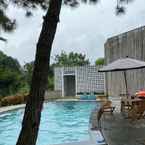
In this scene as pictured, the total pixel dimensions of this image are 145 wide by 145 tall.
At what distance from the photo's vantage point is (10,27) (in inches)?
156

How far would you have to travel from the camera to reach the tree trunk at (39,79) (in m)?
3.54

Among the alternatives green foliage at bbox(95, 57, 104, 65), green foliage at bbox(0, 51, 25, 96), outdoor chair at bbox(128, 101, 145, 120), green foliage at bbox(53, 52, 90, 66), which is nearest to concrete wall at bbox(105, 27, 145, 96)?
outdoor chair at bbox(128, 101, 145, 120)

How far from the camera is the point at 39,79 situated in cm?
360

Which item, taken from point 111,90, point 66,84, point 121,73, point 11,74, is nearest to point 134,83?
point 121,73

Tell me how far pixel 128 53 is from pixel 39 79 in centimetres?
1580

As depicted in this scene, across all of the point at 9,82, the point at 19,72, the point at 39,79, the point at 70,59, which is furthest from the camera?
the point at 70,59

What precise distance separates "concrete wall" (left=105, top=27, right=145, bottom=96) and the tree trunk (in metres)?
13.8

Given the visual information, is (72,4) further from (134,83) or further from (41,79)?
(134,83)

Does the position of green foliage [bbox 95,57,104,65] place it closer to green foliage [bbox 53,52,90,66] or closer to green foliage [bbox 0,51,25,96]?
green foliage [bbox 53,52,90,66]

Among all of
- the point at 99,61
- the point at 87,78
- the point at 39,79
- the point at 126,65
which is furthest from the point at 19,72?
the point at 39,79

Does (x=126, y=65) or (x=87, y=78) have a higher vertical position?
(x=87, y=78)

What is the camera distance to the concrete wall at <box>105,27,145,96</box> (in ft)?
57.5

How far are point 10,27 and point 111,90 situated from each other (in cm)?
1850

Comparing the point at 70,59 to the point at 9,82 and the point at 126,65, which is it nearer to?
the point at 9,82
